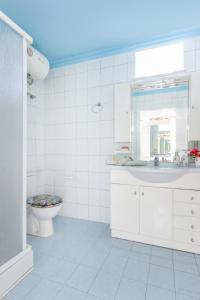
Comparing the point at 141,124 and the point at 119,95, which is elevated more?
the point at 119,95

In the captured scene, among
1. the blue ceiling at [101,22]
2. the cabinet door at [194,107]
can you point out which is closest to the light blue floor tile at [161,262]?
the cabinet door at [194,107]

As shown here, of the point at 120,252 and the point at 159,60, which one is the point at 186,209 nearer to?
the point at 120,252

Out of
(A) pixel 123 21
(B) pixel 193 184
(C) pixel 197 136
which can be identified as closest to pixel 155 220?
(B) pixel 193 184

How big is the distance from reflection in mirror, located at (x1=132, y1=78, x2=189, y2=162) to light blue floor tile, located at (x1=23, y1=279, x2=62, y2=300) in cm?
146

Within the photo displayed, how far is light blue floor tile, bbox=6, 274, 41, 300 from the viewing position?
1.19 metres

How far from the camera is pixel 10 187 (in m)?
1.29

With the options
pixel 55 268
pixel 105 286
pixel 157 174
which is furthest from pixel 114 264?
pixel 157 174

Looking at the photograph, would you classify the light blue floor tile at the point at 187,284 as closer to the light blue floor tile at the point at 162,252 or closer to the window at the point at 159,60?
the light blue floor tile at the point at 162,252

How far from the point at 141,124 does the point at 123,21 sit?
3.49 feet

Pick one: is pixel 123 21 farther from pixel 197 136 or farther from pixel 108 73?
pixel 197 136

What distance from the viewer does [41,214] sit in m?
1.93

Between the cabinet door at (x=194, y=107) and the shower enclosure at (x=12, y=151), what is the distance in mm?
1628

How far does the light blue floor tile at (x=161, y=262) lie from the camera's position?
1.50 meters

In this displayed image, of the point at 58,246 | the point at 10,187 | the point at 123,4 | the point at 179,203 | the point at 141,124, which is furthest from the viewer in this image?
the point at 141,124
